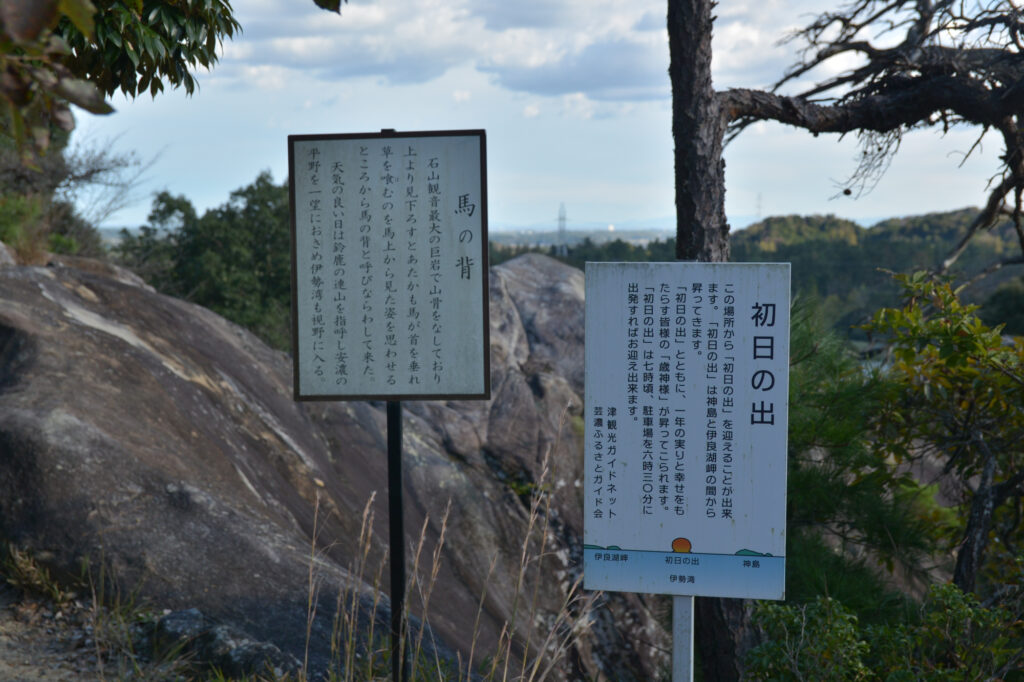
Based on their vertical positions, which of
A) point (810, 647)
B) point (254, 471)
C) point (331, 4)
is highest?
point (331, 4)

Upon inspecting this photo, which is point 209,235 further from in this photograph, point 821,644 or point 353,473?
point 821,644

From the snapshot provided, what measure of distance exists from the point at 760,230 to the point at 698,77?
91.1ft

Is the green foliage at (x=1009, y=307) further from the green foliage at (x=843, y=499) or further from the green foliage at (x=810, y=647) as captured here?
the green foliage at (x=810, y=647)

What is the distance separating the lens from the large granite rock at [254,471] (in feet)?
11.4

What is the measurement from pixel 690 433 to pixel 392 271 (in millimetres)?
1294

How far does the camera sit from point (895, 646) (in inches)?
120

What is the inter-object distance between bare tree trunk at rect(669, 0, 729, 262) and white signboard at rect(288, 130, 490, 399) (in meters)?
1.60

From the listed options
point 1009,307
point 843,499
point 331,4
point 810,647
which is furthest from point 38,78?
point 1009,307

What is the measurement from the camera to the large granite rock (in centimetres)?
348

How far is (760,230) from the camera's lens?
30.8m

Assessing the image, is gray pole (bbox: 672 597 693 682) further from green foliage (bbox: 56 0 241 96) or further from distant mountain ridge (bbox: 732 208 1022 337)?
distant mountain ridge (bbox: 732 208 1022 337)

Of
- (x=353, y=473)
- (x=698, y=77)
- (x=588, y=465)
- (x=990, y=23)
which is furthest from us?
(x=353, y=473)

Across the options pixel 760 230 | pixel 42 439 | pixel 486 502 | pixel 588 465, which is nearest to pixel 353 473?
pixel 486 502

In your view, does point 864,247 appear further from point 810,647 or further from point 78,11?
point 78,11
